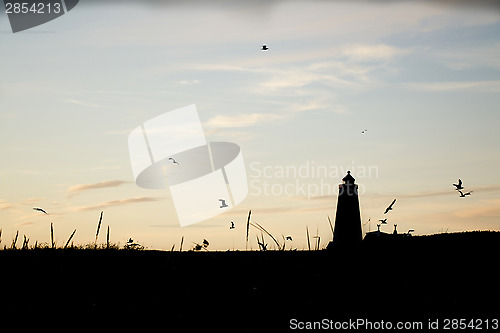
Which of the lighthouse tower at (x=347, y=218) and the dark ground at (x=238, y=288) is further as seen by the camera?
the lighthouse tower at (x=347, y=218)

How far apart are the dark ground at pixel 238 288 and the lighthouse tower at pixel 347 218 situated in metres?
3.69

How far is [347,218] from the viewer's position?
14844 millimetres

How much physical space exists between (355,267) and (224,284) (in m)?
2.46

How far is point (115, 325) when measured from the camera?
684 cm

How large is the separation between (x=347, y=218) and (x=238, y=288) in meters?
7.11

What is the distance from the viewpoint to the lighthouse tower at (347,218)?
14750mm

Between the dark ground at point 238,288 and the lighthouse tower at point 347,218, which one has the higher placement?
the lighthouse tower at point 347,218

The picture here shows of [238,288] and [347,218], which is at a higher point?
[347,218]

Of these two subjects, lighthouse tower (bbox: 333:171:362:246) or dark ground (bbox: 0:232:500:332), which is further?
lighthouse tower (bbox: 333:171:362:246)

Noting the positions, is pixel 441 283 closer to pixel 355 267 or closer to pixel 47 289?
pixel 355 267

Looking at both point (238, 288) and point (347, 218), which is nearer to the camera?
point (238, 288)

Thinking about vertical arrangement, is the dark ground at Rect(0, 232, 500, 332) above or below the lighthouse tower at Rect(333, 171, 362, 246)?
below

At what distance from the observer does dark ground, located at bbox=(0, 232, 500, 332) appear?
7.20 meters

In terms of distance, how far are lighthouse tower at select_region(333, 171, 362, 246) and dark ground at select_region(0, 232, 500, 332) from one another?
369 cm
